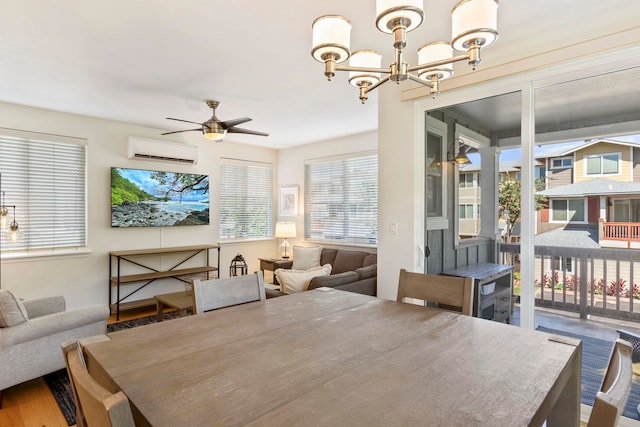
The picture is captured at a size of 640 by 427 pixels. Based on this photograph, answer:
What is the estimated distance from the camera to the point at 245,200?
235 inches

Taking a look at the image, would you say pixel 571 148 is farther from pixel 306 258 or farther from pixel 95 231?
pixel 95 231

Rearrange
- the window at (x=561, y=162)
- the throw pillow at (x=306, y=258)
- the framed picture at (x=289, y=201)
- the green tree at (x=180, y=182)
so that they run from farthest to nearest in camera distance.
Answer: the framed picture at (x=289, y=201) → the throw pillow at (x=306, y=258) → the green tree at (x=180, y=182) → the window at (x=561, y=162)

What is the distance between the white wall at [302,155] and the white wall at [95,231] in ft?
4.89

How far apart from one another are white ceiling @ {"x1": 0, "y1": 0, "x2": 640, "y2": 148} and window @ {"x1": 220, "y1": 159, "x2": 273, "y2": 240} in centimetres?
187

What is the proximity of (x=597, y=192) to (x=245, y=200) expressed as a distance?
4915 mm

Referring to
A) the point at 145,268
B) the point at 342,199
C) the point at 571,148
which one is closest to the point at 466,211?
the point at 571,148

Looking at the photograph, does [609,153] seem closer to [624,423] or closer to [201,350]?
[624,423]

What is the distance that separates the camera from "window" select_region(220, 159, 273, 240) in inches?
224

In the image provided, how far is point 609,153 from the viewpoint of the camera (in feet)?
6.88

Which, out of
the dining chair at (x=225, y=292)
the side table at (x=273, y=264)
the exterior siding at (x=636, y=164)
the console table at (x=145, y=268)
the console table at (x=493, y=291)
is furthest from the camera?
the side table at (x=273, y=264)

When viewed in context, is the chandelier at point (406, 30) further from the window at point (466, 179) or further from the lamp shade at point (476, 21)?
the window at point (466, 179)

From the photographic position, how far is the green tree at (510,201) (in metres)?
2.41

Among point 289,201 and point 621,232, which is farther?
point 289,201

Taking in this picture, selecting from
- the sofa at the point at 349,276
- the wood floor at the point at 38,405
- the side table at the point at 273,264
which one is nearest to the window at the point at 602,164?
the wood floor at the point at 38,405
